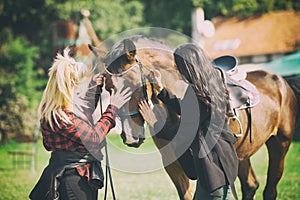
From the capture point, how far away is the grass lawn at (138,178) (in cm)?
682

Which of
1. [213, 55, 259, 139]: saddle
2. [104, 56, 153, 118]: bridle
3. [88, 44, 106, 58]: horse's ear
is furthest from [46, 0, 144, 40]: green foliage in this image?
[104, 56, 153, 118]: bridle

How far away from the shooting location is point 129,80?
3.75 meters

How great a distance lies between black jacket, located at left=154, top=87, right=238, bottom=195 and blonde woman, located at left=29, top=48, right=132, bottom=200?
21.8 inches

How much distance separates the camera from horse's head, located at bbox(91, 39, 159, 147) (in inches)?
144

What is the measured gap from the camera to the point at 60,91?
3.53 m

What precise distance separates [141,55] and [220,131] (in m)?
0.99

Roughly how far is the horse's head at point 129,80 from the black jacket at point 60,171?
35 centimetres

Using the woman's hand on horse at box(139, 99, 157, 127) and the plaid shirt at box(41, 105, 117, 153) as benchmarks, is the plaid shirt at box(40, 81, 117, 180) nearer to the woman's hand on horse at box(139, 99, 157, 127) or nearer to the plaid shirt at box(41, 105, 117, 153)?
the plaid shirt at box(41, 105, 117, 153)

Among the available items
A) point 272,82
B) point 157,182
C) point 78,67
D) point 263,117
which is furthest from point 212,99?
point 157,182

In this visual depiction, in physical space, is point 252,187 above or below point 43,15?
below

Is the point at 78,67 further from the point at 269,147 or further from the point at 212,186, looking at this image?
the point at 269,147

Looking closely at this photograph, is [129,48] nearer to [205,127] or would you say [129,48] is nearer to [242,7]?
[205,127]

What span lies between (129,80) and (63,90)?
54 cm

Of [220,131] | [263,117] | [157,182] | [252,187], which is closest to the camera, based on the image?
[220,131]
